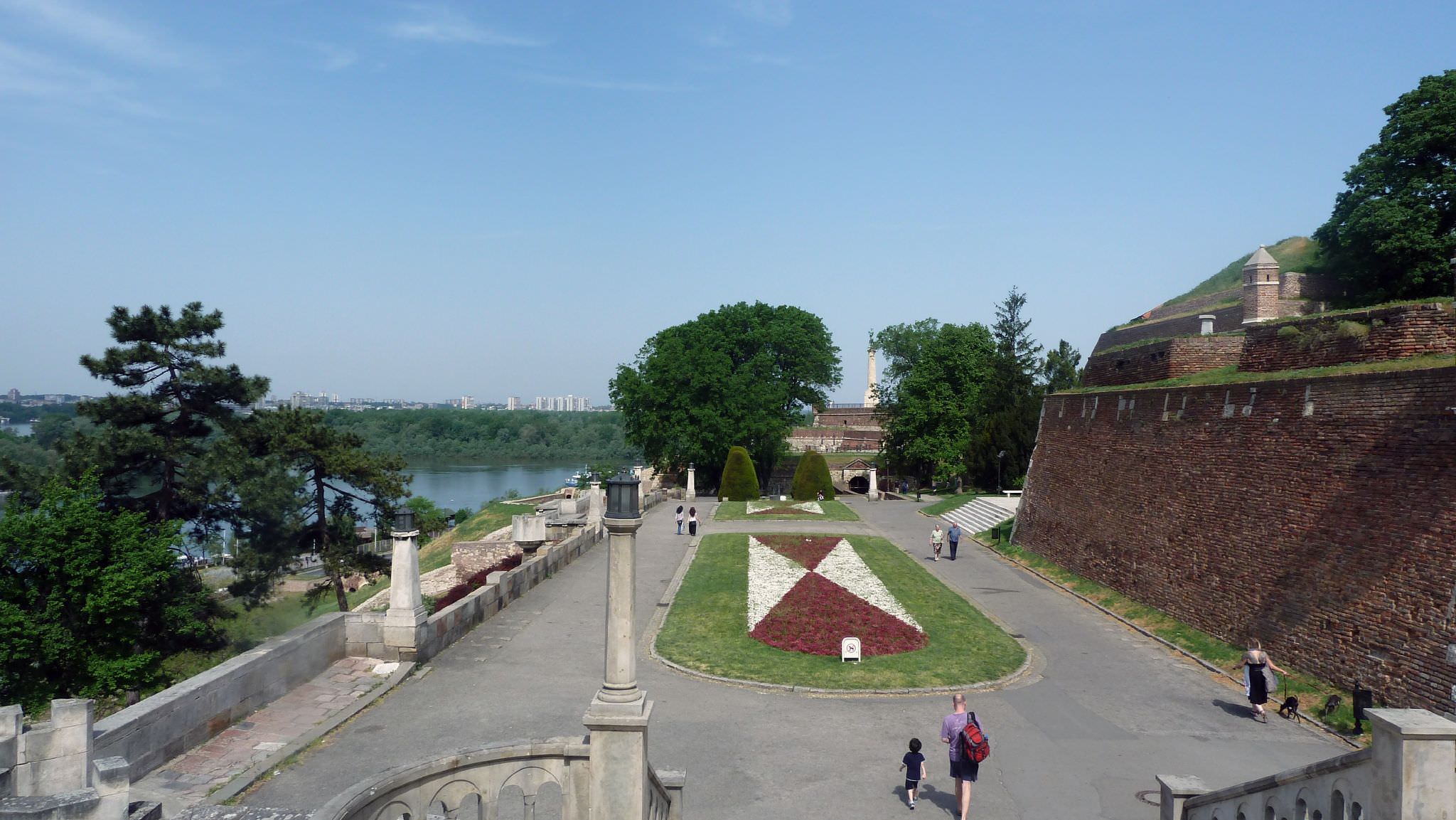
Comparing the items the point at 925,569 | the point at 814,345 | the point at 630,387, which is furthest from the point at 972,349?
the point at 925,569

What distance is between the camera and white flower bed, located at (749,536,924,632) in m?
20.2

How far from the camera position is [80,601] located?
21.2 metres

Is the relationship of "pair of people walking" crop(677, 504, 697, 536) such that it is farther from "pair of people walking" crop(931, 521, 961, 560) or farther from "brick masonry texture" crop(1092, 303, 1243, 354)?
"brick masonry texture" crop(1092, 303, 1243, 354)

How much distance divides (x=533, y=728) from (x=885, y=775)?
4.48m

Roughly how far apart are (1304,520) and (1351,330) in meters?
4.34

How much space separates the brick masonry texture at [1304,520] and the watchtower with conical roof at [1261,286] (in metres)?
9.97

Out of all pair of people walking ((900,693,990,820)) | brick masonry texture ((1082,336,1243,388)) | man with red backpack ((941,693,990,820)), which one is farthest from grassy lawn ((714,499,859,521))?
man with red backpack ((941,693,990,820))

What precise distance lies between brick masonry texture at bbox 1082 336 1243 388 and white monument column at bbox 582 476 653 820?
20.8m

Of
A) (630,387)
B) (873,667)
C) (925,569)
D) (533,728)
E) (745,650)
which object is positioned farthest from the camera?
(630,387)

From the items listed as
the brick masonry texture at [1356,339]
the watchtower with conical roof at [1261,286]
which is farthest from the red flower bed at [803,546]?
the watchtower with conical roof at [1261,286]

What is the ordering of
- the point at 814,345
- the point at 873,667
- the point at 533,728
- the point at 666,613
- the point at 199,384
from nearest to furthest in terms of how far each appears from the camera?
the point at 533,728 < the point at 873,667 < the point at 666,613 < the point at 199,384 < the point at 814,345

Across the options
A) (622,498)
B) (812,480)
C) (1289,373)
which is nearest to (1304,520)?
(1289,373)

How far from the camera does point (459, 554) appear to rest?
30.8 m

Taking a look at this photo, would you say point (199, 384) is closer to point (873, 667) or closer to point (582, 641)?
A: point (582, 641)
